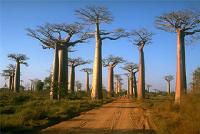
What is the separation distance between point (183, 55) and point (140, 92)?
53.9ft

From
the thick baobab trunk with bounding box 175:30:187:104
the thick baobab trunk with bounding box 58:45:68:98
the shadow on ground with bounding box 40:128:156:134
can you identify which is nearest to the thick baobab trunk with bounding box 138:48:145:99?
the thick baobab trunk with bounding box 58:45:68:98

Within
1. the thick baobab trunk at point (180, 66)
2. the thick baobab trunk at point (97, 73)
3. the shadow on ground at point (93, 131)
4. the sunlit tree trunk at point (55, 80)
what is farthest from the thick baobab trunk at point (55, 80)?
the shadow on ground at point (93, 131)

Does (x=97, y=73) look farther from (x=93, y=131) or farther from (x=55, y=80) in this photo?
(x=93, y=131)

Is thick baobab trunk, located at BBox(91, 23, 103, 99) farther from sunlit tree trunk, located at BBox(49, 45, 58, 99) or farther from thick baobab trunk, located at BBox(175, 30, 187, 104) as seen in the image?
thick baobab trunk, located at BBox(175, 30, 187, 104)

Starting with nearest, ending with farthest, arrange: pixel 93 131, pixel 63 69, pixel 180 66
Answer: pixel 93 131 → pixel 180 66 → pixel 63 69

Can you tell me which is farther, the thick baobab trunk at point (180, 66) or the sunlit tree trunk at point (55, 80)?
the sunlit tree trunk at point (55, 80)

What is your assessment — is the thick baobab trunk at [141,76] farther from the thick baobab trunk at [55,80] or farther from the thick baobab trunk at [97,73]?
the thick baobab trunk at [55,80]

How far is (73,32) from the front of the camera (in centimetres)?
3325

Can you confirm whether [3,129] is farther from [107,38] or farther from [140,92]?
[140,92]

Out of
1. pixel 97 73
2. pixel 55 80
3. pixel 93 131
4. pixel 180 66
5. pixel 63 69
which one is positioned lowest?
pixel 93 131

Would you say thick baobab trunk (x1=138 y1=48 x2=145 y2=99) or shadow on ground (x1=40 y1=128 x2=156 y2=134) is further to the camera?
thick baobab trunk (x1=138 y1=48 x2=145 y2=99)

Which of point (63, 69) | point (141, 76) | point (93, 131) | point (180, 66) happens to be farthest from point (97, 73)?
point (93, 131)

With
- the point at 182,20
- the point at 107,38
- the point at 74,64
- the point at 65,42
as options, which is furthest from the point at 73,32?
the point at 74,64

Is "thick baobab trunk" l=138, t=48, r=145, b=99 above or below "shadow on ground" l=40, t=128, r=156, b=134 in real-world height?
above
